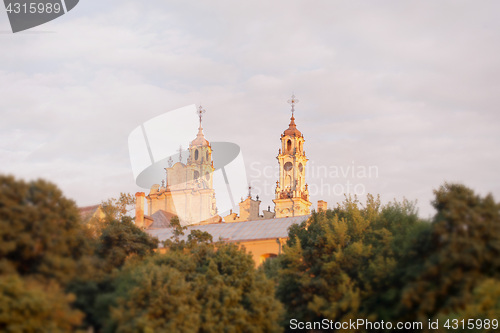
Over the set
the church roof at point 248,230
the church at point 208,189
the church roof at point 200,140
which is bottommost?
the church roof at point 248,230

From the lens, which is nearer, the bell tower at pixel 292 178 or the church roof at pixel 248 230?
the church roof at pixel 248 230

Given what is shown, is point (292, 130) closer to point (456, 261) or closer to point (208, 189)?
point (208, 189)

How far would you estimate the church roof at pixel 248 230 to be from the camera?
53447 mm

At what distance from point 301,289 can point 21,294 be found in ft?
51.3

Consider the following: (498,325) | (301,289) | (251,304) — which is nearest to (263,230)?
(301,289)

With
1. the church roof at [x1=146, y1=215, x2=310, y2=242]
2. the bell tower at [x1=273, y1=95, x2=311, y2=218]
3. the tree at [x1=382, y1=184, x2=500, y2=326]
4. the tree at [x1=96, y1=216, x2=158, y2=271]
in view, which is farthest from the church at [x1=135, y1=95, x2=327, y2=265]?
the tree at [x1=382, y1=184, x2=500, y2=326]

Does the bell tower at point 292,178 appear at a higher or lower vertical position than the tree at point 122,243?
higher

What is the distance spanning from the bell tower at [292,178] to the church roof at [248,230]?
106 feet

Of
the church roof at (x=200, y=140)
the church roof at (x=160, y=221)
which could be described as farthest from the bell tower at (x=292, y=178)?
the church roof at (x=160, y=221)

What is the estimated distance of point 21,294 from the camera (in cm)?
2356

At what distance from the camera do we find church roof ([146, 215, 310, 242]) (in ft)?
175

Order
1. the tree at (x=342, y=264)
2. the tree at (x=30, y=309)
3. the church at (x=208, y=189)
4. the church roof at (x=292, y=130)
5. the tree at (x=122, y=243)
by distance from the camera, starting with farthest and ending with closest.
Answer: the church roof at (x=292, y=130) → the church at (x=208, y=189) → the tree at (x=122, y=243) → the tree at (x=342, y=264) → the tree at (x=30, y=309)

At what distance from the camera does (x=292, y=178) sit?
92.6 metres

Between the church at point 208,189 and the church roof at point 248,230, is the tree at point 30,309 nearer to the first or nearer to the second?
the church roof at point 248,230
